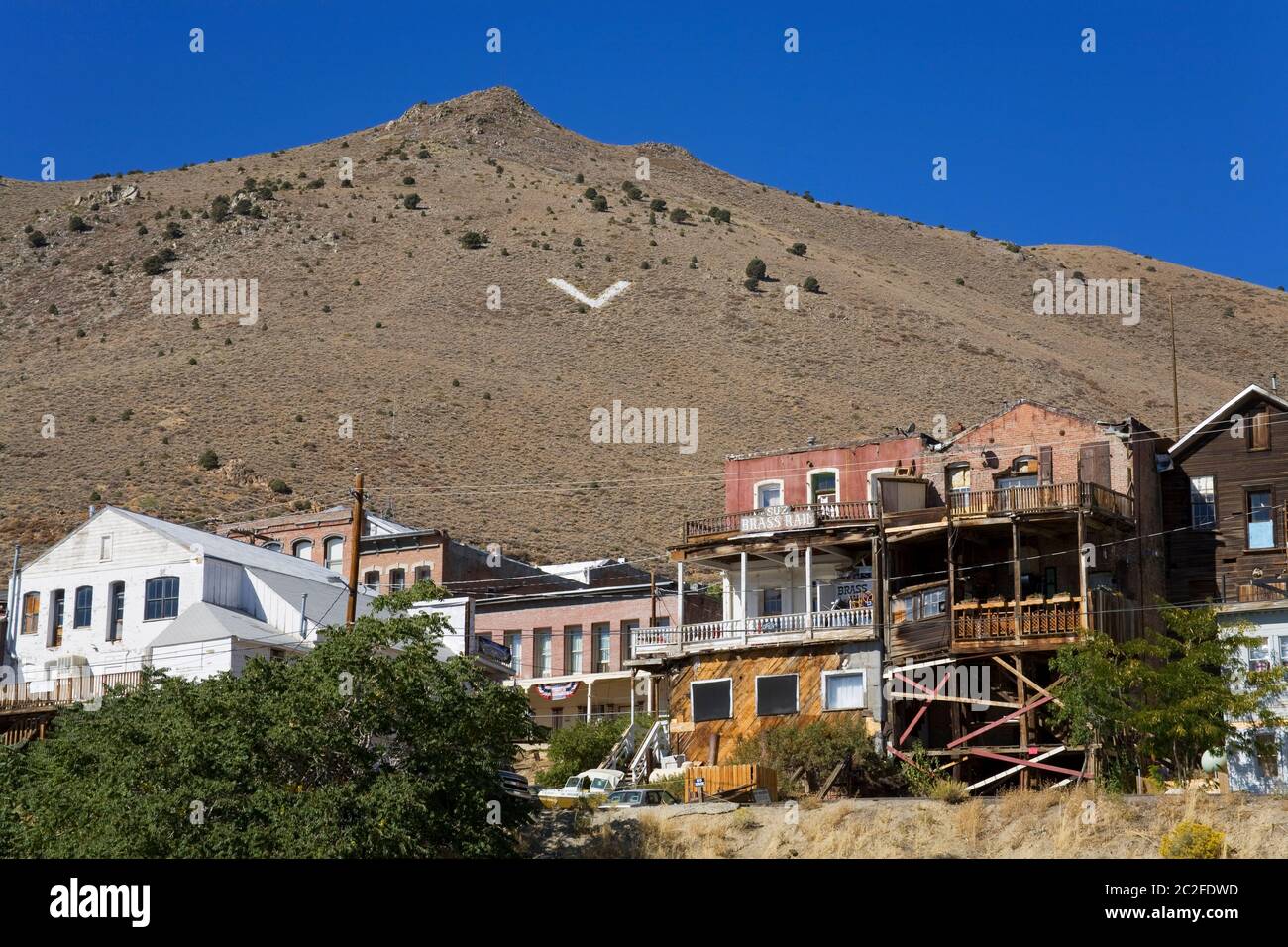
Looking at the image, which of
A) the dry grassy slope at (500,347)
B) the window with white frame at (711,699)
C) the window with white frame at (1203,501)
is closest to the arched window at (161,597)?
the window with white frame at (711,699)

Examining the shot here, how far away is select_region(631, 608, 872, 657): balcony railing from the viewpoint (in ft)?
163

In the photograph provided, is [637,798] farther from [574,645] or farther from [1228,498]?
[574,645]

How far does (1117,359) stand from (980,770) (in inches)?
4144

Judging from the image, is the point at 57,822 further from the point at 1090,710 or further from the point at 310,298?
the point at 310,298

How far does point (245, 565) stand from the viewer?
51250mm

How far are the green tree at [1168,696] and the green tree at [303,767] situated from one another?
1474 centimetres

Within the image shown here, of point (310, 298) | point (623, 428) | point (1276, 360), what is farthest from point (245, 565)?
point (1276, 360)

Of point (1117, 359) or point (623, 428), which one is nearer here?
point (623, 428)

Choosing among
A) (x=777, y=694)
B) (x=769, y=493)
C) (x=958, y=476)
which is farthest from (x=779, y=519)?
(x=958, y=476)

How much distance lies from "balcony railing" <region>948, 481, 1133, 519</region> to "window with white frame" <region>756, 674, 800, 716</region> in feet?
22.0

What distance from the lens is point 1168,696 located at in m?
42.2

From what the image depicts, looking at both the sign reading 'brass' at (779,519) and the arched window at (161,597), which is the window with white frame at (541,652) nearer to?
the sign reading 'brass' at (779,519)

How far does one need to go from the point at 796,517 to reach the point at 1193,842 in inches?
833

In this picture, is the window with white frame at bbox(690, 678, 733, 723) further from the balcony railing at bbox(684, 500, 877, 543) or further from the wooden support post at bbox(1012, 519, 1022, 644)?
the wooden support post at bbox(1012, 519, 1022, 644)
